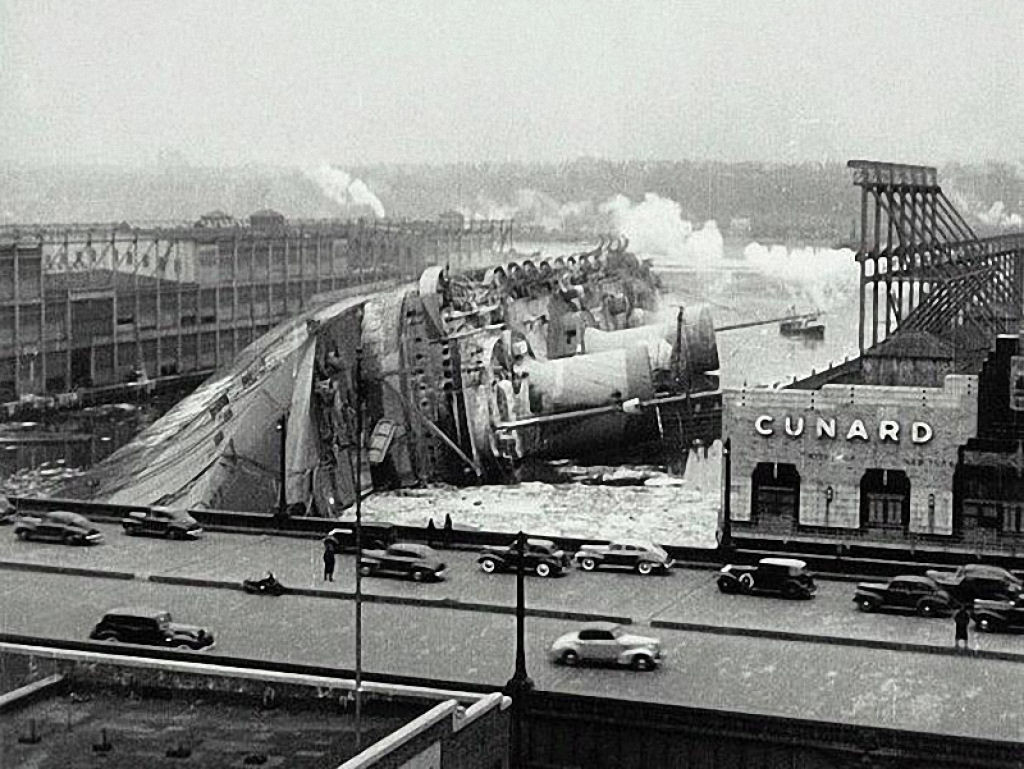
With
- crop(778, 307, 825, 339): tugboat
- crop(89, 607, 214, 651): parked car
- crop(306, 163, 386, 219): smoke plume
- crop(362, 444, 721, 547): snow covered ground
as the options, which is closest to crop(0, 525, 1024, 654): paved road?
crop(362, 444, 721, 547): snow covered ground

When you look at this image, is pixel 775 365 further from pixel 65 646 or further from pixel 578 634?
pixel 65 646

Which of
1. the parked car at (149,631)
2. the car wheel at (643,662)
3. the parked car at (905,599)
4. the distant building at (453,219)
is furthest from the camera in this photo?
the distant building at (453,219)

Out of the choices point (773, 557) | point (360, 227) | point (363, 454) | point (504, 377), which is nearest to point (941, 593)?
point (773, 557)

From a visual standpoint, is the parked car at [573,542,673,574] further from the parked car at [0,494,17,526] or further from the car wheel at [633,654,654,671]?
the parked car at [0,494,17,526]

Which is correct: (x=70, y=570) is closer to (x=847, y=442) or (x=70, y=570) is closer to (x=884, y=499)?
(x=847, y=442)

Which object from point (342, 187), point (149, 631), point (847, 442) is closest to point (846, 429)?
point (847, 442)

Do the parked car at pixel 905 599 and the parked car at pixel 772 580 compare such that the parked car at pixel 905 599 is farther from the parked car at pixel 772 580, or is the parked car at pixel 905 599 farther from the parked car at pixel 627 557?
the parked car at pixel 627 557

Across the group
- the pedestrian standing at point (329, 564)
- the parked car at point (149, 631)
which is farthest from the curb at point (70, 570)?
the parked car at point (149, 631)
